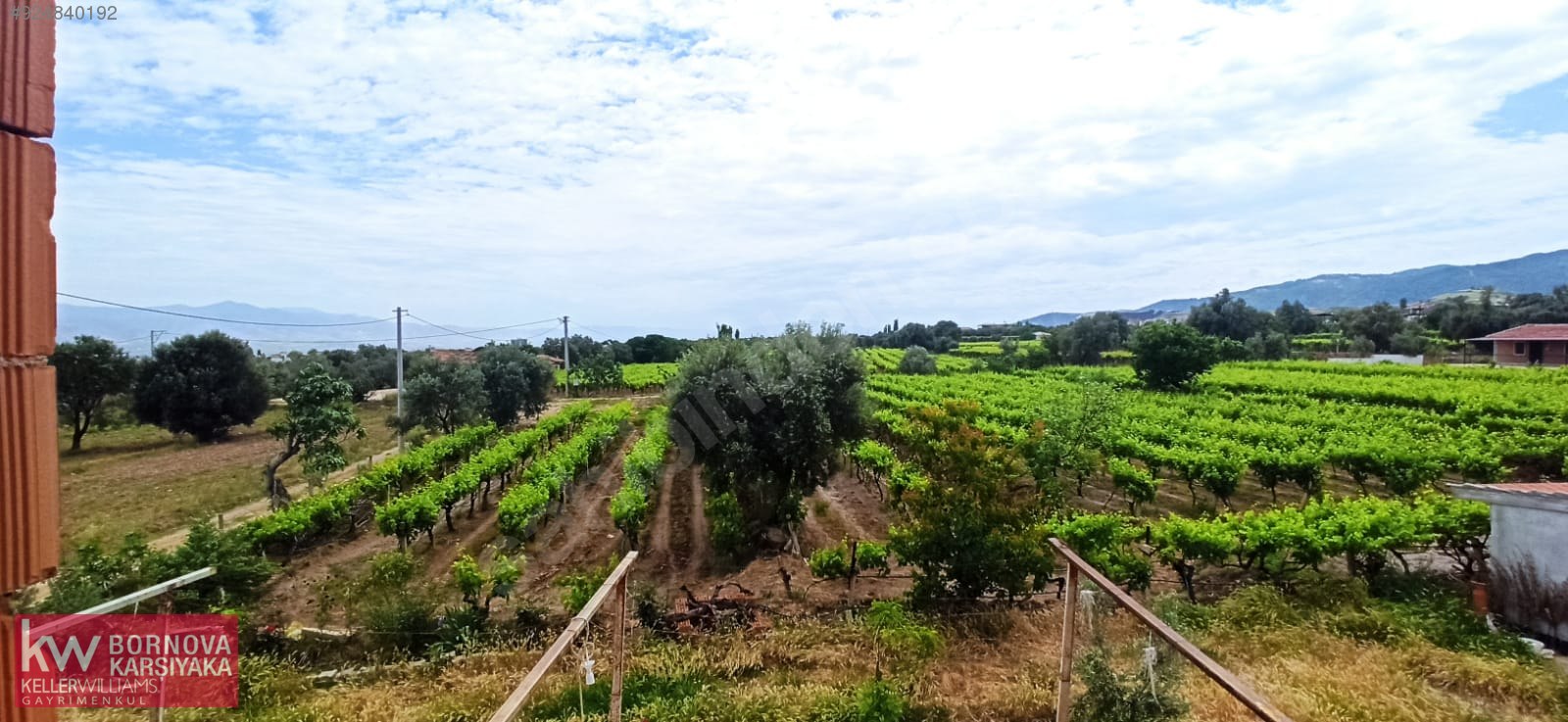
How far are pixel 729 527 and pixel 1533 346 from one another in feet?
193

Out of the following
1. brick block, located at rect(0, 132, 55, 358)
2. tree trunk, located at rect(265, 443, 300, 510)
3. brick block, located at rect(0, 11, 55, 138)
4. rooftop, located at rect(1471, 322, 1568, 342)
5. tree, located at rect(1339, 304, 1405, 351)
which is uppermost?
tree, located at rect(1339, 304, 1405, 351)

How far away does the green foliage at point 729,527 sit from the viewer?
13.7 metres

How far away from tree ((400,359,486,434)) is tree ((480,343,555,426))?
1419mm

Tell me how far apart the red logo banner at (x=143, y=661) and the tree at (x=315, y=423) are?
45.1 feet

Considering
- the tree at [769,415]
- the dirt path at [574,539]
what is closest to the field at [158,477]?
the dirt path at [574,539]

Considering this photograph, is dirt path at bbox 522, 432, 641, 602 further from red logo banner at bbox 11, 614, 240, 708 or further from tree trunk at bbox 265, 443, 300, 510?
tree trunk at bbox 265, 443, 300, 510

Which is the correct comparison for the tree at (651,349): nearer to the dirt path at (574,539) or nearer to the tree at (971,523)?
the dirt path at (574,539)

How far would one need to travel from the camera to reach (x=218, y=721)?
6.99m

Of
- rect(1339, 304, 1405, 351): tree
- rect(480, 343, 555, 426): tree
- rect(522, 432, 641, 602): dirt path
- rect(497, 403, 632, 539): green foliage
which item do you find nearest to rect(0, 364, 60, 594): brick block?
rect(522, 432, 641, 602): dirt path

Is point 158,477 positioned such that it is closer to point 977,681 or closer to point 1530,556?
point 977,681

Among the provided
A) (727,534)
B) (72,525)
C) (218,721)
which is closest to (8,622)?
(218,721)

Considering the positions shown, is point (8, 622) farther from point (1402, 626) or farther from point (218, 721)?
point (1402, 626)

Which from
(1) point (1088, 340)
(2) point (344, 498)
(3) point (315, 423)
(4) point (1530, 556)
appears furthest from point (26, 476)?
(1) point (1088, 340)

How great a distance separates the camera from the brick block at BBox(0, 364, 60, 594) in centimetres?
108
